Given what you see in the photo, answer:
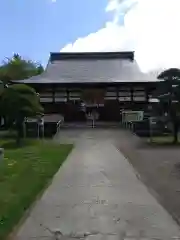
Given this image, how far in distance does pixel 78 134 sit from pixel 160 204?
18.9 metres

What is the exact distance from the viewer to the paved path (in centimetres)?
582

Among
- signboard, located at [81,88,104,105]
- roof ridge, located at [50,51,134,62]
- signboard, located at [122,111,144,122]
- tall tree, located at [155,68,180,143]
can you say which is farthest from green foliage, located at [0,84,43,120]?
roof ridge, located at [50,51,134,62]

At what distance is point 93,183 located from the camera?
10.0 metres

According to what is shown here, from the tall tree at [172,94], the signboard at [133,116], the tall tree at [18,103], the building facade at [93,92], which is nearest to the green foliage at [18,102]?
the tall tree at [18,103]

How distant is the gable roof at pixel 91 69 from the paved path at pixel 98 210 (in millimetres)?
25800

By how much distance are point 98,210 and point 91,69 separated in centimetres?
3539

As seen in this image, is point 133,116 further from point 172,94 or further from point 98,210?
point 98,210

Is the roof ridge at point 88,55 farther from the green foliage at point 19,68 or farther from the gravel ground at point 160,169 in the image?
the gravel ground at point 160,169

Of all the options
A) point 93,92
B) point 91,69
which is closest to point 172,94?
point 93,92

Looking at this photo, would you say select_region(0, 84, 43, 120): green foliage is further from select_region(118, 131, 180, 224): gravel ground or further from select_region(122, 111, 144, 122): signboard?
select_region(122, 111, 144, 122): signboard

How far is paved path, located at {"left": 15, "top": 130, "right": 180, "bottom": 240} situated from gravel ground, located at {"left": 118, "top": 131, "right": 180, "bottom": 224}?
24 centimetres

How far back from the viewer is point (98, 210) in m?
7.18

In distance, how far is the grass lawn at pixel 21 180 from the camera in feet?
22.1

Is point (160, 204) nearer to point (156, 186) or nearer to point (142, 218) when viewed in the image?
point (142, 218)
